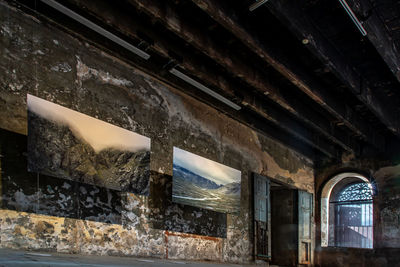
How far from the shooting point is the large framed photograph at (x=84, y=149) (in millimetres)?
4215

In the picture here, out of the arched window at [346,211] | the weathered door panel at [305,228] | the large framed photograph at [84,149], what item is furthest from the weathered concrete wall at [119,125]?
the arched window at [346,211]

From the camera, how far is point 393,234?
8.55 m

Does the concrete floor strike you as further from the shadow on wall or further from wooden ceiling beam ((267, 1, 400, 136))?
wooden ceiling beam ((267, 1, 400, 136))

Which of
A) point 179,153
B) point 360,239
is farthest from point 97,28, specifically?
point 360,239

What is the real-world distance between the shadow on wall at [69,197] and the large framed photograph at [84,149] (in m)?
0.10

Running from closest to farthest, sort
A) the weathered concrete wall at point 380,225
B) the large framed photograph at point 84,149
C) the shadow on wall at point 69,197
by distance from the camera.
Answer: the shadow on wall at point 69,197
the large framed photograph at point 84,149
the weathered concrete wall at point 380,225

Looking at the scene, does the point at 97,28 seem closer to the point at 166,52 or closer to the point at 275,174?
the point at 166,52

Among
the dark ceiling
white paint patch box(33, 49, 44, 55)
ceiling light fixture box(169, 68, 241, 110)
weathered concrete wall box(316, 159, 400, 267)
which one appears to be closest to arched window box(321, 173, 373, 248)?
weathered concrete wall box(316, 159, 400, 267)

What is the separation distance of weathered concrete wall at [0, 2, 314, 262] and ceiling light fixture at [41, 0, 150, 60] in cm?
28

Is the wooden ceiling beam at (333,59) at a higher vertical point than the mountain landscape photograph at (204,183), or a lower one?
higher

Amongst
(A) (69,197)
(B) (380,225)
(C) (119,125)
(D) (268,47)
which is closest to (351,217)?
(B) (380,225)

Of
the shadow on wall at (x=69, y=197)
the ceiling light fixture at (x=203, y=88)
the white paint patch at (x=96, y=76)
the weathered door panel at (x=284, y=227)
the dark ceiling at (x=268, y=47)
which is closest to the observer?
the shadow on wall at (x=69, y=197)

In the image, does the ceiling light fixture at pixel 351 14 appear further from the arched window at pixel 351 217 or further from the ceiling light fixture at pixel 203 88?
the arched window at pixel 351 217

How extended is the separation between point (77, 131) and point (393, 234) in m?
7.24
